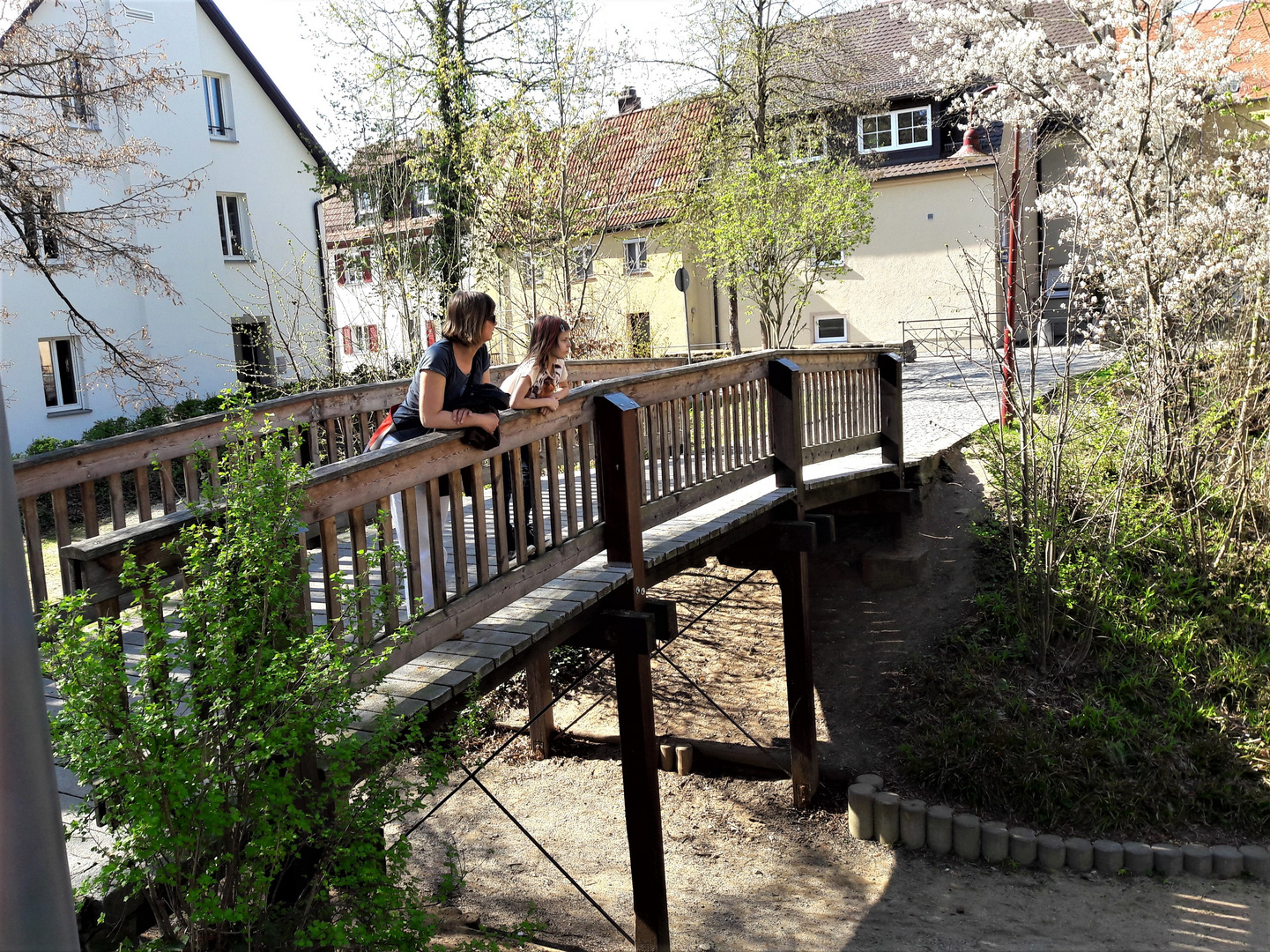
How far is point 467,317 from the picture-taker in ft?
17.2

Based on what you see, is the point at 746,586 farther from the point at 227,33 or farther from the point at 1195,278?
the point at 227,33

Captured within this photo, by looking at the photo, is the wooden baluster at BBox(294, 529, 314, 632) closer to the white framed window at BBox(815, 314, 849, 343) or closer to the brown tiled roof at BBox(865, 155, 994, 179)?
the brown tiled roof at BBox(865, 155, 994, 179)

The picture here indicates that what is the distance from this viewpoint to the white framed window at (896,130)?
1059 inches

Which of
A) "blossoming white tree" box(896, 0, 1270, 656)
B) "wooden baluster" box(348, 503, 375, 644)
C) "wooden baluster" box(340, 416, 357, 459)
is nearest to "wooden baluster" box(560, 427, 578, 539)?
"wooden baluster" box(348, 503, 375, 644)

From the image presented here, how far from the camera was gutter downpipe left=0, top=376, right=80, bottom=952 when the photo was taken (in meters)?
1.93

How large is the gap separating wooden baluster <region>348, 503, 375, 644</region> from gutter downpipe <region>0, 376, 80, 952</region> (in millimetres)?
1864

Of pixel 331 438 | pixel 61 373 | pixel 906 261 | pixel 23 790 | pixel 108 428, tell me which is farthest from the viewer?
pixel 906 261

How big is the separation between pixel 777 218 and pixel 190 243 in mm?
12400

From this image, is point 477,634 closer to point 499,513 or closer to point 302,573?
point 499,513

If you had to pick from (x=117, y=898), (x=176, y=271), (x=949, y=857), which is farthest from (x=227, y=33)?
Answer: (x=117, y=898)

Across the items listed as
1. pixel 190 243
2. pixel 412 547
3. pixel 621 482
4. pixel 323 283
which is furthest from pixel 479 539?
pixel 190 243

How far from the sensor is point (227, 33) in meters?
24.7

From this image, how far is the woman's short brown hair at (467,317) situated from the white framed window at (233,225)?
20.8 meters

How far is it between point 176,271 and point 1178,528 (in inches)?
780
